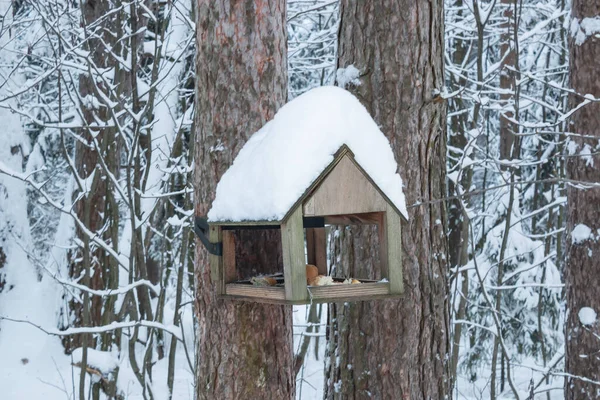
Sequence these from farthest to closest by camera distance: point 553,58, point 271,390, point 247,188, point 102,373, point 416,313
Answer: point 553,58 < point 102,373 < point 416,313 < point 271,390 < point 247,188

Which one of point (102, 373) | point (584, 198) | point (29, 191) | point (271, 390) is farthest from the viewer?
point (29, 191)

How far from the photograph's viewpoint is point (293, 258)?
2.10m

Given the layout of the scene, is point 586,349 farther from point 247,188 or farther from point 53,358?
point 53,358

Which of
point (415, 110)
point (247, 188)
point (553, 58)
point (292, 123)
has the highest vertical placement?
point (553, 58)

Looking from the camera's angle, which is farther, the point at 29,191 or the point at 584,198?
the point at 29,191

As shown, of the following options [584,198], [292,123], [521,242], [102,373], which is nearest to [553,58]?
[521,242]

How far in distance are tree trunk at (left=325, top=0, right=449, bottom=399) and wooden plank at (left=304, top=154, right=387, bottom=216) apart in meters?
1.06

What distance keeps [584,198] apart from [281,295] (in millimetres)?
3479

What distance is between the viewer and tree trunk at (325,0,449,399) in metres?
3.24

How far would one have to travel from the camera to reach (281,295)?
2129 mm

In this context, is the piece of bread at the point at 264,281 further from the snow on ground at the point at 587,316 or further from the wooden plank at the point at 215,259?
the snow on ground at the point at 587,316

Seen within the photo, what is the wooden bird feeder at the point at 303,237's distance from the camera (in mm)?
2098

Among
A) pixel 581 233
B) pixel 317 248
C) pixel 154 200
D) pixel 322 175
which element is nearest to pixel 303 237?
pixel 322 175

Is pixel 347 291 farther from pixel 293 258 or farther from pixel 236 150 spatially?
pixel 236 150
